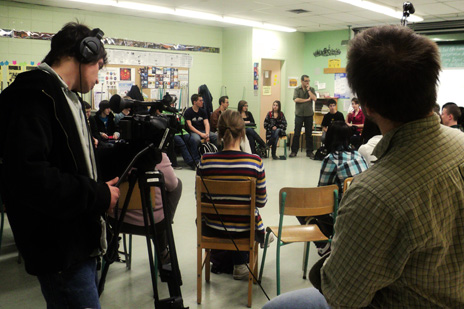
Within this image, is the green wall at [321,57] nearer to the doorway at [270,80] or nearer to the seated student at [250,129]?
the doorway at [270,80]

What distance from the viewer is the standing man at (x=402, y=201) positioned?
89 cm

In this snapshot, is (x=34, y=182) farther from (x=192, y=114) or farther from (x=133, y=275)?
(x=192, y=114)

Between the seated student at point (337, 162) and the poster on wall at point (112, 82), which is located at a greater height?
the poster on wall at point (112, 82)

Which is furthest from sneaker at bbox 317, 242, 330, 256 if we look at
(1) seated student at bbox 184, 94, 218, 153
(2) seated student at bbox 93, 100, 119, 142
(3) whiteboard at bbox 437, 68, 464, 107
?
(3) whiteboard at bbox 437, 68, 464, 107

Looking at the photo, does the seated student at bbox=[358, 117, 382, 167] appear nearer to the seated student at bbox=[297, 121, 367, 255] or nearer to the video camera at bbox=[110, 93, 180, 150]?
the seated student at bbox=[297, 121, 367, 255]

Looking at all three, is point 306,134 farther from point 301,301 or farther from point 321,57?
point 301,301

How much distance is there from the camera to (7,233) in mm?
3930

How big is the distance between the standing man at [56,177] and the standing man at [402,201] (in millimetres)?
757

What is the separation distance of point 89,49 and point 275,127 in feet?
24.3

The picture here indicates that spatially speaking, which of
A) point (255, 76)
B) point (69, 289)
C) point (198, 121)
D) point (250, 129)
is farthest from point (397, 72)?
point (255, 76)

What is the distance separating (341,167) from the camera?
320 centimetres

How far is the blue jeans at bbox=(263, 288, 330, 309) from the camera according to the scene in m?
1.28

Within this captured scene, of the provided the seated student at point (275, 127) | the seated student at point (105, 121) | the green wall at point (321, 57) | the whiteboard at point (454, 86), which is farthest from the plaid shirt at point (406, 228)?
the green wall at point (321, 57)

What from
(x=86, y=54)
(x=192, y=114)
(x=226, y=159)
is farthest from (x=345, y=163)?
(x=192, y=114)
